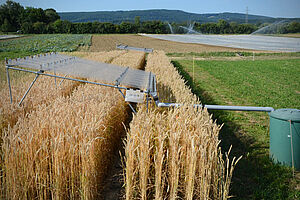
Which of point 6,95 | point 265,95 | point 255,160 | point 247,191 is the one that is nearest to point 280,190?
point 247,191

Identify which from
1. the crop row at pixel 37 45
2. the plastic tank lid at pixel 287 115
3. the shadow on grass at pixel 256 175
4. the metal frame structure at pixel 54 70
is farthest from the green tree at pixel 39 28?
the plastic tank lid at pixel 287 115

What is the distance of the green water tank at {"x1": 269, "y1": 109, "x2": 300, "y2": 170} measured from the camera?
3.88 m

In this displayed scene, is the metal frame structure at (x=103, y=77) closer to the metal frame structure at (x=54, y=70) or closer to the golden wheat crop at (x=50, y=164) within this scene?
the metal frame structure at (x=54, y=70)

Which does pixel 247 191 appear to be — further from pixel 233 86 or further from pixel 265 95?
pixel 233 86

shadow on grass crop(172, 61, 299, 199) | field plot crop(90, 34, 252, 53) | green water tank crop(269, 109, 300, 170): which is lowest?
shadow on grass crop(172, 61, 299, 199)

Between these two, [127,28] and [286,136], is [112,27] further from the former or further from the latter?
[286,136]

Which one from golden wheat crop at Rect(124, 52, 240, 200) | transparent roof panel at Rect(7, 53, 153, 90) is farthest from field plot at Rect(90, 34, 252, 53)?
golden wheat crop at Rect(124, 52, 240, 200)

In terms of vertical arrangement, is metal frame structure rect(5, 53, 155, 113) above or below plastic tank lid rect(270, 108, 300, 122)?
above

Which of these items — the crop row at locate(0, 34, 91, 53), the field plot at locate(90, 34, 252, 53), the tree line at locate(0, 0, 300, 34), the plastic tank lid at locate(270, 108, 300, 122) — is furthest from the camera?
the tree line at locate(0, 0, 300, 34)

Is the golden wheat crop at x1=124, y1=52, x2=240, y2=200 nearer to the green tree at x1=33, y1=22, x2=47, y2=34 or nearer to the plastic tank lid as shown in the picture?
the plastic tank lid

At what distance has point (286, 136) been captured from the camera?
13.0 ft

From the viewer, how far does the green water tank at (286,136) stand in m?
3.88

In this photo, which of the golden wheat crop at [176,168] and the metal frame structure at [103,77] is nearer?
the golden wheat crop at [176,168]

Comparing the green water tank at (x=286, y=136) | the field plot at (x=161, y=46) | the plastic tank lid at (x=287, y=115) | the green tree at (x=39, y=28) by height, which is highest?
the green tree at (x=39, y=28)
